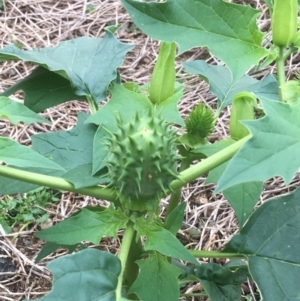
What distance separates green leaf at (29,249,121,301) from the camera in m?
0.69

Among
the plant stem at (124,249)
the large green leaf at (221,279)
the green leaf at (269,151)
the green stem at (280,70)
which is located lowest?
the large green leaf at (221,279)

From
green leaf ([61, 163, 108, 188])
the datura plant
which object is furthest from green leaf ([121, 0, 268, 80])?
green leaf ([61, 163, 108, 188])

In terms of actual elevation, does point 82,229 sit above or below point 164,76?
below

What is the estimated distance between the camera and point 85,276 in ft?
2.41

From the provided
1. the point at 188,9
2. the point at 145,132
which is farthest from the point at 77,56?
the point at 145,132

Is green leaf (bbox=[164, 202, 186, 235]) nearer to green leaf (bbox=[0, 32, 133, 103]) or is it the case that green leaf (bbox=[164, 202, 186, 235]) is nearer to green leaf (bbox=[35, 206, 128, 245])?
green leaf (bbox=[35, 206, 128, 245])

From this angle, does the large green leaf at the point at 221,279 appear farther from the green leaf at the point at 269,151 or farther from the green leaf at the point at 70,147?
the green leaf at the point at 269,151

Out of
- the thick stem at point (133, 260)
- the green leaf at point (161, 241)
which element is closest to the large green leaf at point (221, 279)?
the thick stem at point (133, 260)

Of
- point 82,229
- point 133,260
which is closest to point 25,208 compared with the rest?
point 133,260

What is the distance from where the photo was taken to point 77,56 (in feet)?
3.68

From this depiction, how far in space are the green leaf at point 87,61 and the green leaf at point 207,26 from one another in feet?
0.68

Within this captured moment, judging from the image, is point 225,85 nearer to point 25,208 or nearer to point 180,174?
point 180,174

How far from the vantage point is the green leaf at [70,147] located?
0.92 metres

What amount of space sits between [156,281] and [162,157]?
205 mm
